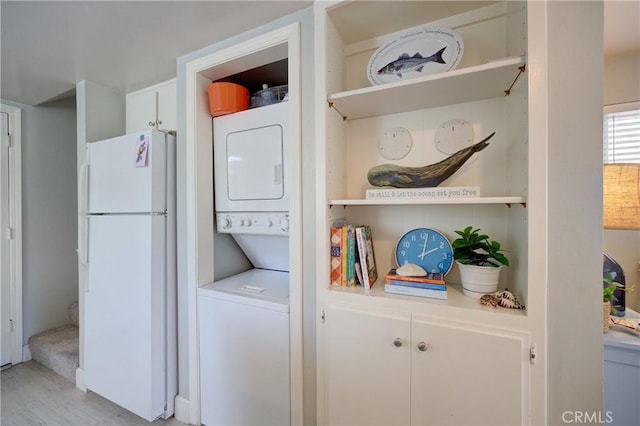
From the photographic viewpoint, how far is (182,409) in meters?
1.61

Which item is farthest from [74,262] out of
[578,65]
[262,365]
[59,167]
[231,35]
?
[578,65]

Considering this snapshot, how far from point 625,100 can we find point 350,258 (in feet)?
6.76

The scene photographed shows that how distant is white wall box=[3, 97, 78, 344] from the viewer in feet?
7.66

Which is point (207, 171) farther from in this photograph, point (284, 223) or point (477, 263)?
point (477, 263)

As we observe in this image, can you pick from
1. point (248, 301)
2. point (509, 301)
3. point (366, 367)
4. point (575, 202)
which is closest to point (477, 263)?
point (509, 301)

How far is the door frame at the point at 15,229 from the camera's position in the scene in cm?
224

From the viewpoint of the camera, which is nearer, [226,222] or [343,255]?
[343,255]

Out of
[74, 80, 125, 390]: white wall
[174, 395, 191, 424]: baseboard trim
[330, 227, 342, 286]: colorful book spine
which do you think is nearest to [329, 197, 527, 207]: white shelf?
[330, 227, 342, 286]: colorful book spine

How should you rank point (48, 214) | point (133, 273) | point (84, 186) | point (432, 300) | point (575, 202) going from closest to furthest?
point (575, 202)
point (432, 300)
point (133, 273)
point (84, 186)
point (48, 214)

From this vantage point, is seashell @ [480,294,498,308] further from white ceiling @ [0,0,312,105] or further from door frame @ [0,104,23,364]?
door frame @ [0,104,23,364]

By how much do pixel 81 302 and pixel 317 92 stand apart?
2254 mm

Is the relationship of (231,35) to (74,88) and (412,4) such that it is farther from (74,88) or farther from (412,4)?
(74,88)

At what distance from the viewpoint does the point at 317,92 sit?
3.84 feet

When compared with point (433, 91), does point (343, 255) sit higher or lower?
lower
